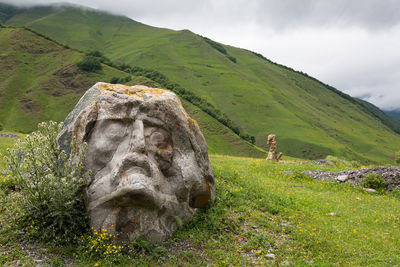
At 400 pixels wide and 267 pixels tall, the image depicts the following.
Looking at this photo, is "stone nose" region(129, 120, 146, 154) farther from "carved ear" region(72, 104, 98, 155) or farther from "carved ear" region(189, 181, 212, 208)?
"carved ear" region(189, 181, 212, 208)

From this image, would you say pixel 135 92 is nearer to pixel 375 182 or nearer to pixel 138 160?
pixel 138 160

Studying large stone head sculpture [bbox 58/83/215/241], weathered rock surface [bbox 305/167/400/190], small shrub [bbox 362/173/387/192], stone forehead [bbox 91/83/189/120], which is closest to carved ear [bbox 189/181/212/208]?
large stone head sculpture [bbox 58/83/215/241]

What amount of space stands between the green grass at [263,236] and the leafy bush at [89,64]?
162085mm

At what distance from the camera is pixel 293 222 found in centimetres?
1227

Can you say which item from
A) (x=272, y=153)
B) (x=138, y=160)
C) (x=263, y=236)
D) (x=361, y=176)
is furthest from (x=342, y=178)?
(x=138, y=160)

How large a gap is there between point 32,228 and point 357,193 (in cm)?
1906

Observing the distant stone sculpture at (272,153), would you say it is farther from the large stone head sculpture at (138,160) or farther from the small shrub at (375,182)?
the large stone head sculpture at (138,160)

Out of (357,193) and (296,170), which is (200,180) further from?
(296,170)

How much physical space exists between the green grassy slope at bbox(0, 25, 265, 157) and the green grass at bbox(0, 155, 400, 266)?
10032 cm

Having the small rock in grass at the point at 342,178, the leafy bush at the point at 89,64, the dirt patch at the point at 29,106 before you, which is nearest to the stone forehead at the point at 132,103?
the small rock in grass at the point at 342,178

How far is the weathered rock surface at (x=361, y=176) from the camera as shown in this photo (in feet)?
64.1

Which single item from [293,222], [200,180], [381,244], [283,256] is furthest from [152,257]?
[381,244]

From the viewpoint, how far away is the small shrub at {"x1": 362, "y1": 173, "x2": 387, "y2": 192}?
19.5 m

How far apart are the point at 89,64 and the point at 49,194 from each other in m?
167
